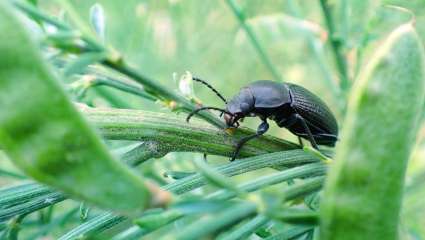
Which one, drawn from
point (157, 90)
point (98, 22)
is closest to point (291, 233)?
point (157, 90)

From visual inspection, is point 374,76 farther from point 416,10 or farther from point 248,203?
point 416,10

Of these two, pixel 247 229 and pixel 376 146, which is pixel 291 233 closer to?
pixel 247 229

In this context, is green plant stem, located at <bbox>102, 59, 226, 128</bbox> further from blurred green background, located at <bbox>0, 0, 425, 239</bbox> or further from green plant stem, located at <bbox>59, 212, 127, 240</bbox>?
blurred green background, located at <bbox>0, 0, 425, 239</bbox>

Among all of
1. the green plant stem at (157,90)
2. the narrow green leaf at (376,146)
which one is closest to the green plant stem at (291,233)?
the green plant stem at (157,90)

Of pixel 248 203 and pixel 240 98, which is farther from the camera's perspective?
pixel 240 98

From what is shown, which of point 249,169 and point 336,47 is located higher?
point 336,47

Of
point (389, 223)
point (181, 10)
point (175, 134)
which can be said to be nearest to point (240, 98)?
point (175, 134)
